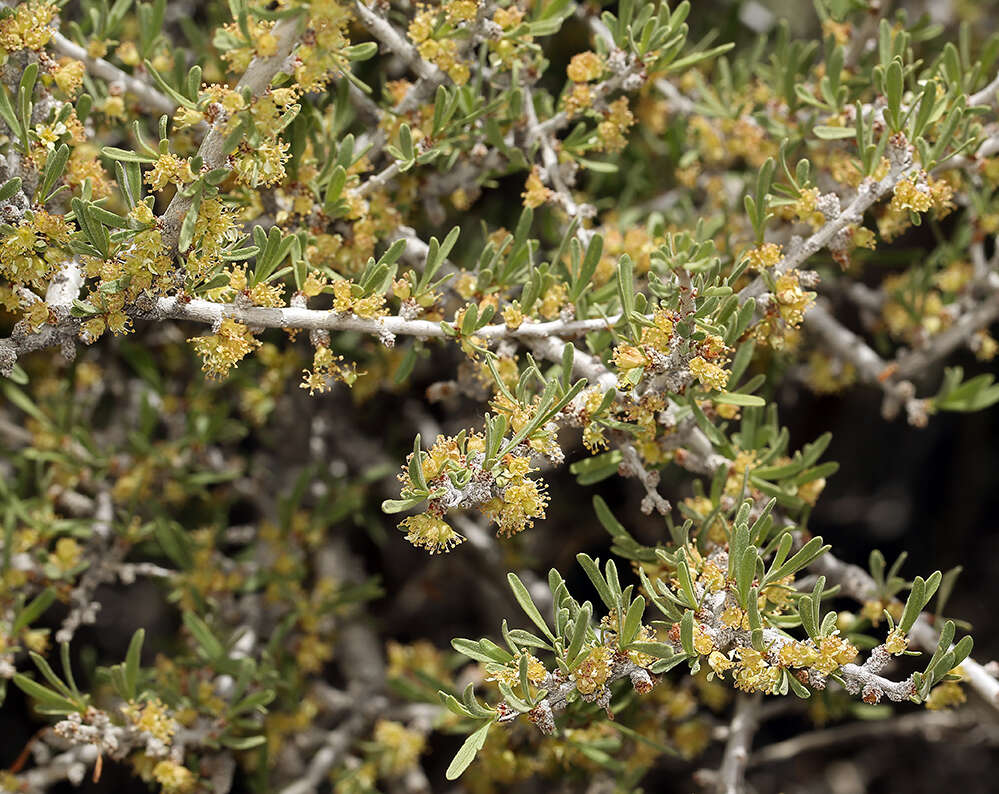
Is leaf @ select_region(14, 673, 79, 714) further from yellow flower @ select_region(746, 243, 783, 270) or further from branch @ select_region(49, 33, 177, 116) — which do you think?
yellow flower @ select_region(746, 243, 783, 270)

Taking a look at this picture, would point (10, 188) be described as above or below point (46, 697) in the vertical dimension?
above

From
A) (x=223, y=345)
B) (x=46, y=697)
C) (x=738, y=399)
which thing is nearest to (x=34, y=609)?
(x=46, y=697)

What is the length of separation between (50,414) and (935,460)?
4.02 m

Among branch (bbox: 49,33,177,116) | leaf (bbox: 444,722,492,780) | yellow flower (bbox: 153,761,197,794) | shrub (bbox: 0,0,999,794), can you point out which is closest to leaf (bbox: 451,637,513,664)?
shrub (bbox: 0,0,999,794)

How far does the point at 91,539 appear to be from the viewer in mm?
2279

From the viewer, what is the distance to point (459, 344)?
165 cm

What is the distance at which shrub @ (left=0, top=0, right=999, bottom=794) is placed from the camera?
146 cm

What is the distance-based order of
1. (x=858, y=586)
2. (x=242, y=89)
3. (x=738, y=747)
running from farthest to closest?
1. (x=738, y=747)
2. (x=858, y=586)
3. (x=242, y=89)

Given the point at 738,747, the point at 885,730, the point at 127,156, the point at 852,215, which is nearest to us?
the point at 127,156

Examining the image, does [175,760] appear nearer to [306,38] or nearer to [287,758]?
[287,758]

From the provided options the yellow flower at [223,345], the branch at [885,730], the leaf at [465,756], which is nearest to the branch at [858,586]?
the branch at [885,730]

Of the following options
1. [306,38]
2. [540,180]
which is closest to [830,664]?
[540,180]

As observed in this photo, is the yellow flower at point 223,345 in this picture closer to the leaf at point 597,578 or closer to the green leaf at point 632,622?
the leaf at point 597,578

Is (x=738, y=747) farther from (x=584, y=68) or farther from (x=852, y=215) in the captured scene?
(x=584, y=68)
